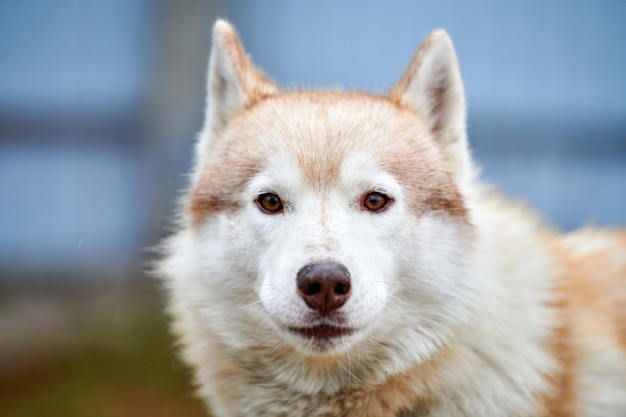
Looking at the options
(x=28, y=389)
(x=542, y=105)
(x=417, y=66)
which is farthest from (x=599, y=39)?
(x=28, y=389)

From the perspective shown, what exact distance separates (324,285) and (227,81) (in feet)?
4.77

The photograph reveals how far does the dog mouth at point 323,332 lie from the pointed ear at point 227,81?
1325mm

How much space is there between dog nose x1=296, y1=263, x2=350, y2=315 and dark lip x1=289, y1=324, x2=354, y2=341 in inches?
5.1

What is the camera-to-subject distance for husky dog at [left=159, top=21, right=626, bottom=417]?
3334 mm

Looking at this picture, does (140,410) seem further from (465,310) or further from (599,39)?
(599,39)

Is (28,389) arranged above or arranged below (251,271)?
below

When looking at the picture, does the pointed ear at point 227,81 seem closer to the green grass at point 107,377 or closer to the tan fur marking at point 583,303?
the tan fur marking at point 583,303

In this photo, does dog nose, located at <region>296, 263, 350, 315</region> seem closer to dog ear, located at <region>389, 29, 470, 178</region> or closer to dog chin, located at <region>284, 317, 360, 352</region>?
dog chin, located at <region>284, 317, 360, 352</region>

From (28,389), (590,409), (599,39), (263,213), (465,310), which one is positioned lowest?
(28,389)

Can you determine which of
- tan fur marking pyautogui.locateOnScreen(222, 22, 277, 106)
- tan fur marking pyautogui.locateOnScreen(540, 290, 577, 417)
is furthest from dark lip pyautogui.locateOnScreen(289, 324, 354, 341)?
tan fur marking pyautogui.locateOnScreen(222, 22, 277, 106)

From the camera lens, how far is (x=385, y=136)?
3.64 metres

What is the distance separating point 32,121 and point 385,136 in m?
5.24

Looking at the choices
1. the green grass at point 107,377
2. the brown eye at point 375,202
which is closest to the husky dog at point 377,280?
the brown eye at point 375,202

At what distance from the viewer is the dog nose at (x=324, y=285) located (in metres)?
3.06
